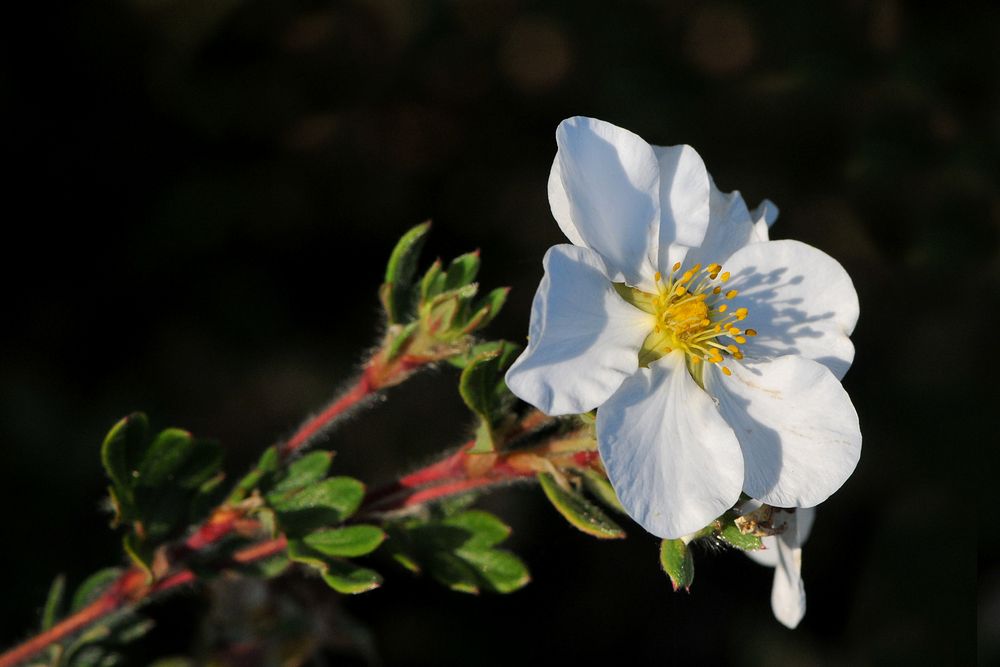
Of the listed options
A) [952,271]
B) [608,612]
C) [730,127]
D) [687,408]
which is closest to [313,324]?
[608,612]

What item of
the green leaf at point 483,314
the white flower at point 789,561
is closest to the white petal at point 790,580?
the white flower at point 789,561

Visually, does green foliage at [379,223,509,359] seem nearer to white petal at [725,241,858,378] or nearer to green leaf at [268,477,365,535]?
green leaf at [268,477,365,535]

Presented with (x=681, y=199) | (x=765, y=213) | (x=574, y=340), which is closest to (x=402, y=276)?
(x=574, y=340)

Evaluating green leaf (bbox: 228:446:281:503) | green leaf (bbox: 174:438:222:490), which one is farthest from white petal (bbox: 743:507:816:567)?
green leaf (bbox: 174:438:222:490)

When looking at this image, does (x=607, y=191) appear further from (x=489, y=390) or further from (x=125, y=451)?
(x=125, y=451)

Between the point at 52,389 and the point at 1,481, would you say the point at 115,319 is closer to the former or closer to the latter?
the point at 52,389
